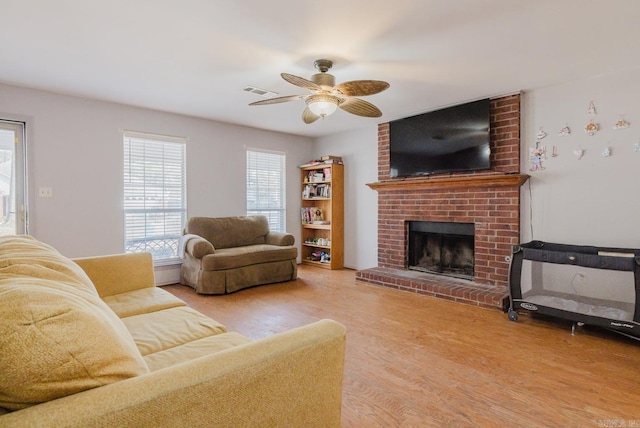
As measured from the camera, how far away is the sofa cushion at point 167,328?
1616mm

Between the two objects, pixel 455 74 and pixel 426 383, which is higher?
pixel 455 74

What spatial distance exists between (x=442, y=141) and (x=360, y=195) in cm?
167

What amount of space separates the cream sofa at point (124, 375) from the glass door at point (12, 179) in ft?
9.93

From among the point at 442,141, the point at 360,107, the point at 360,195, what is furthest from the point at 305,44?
the point at 360,195

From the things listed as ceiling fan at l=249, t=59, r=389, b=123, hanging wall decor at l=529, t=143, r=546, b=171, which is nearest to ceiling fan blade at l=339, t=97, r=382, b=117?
ceiling fan at l=249, t=59, r=389, b=123

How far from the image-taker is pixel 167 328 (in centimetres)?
178

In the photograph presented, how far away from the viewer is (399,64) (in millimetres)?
2982

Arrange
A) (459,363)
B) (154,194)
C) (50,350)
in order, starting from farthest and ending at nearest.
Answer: (154,194)
(459,363)
(50,350)

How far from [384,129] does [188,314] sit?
12.8 feet

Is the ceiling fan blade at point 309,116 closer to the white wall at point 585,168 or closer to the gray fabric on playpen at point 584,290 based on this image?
the white wall at point 585,168

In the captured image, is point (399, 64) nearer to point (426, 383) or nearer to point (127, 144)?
point (426, 383)

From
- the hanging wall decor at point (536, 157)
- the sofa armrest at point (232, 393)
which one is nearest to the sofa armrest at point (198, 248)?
the sofa armrest at point (232, 393)

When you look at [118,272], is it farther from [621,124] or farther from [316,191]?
[621,124]

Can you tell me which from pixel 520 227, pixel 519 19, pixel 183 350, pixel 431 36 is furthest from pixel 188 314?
pixel 520 227
